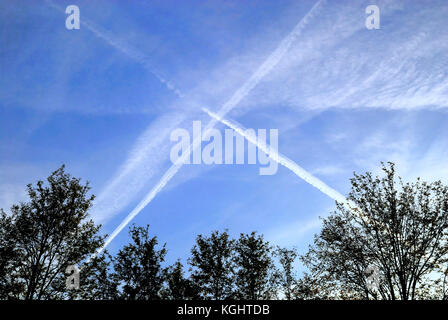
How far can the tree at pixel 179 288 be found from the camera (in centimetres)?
3241

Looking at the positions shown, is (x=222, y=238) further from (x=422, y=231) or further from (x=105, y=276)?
(x=422, y=231)

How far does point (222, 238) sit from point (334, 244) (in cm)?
1379

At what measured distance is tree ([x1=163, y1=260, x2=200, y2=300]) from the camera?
106 ft

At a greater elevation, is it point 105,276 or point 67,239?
point 67,239

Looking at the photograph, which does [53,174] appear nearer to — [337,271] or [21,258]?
[21,258]

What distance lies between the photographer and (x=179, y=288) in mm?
32969

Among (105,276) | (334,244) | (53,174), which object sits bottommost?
(105,276)

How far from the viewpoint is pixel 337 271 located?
27.3 metres
